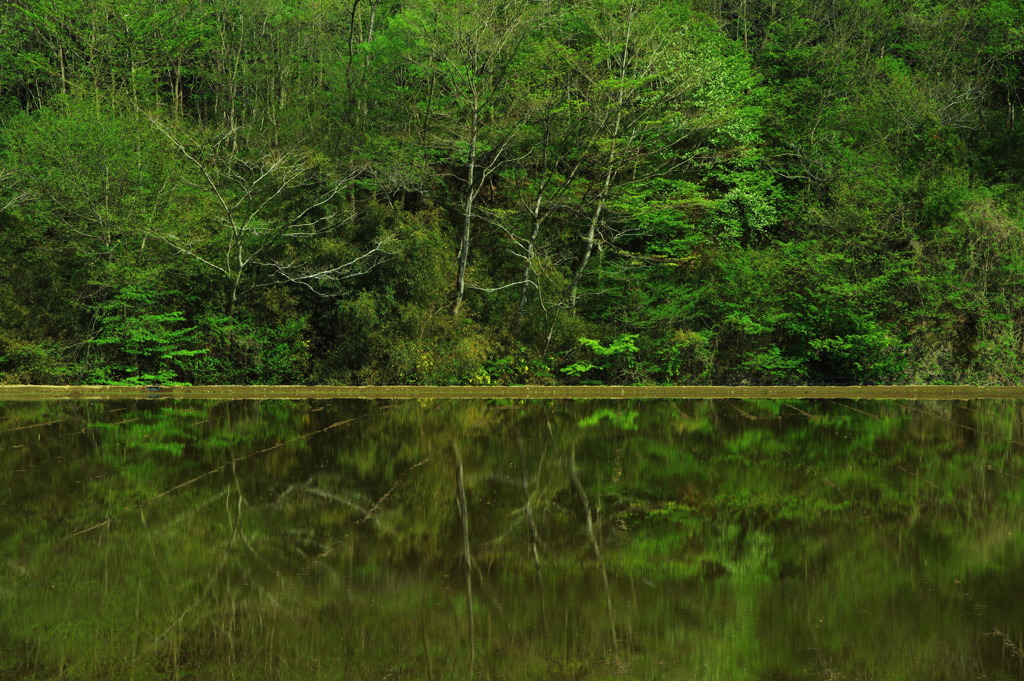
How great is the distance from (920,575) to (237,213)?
70.9ft

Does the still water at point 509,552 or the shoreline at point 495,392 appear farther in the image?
the shoreline at point 495,392

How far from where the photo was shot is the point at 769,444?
15.8 meters

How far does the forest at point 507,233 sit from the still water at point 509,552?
Result: 7.57m

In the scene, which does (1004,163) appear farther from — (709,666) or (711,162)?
(709,666)

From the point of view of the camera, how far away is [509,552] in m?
9.49

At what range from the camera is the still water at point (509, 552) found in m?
6.90

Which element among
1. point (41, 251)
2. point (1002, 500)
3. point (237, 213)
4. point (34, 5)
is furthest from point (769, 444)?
point (34, 5)

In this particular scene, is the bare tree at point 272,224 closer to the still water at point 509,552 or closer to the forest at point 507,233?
the forest at point 507,233

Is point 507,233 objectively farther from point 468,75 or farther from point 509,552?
point 509,552

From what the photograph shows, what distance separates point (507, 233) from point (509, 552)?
65.5 feet

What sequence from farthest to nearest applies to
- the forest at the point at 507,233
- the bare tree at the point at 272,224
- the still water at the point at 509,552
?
1. the bare tree at the point at 272,224
2. the forest at the point at 507,233
3. the still water at the point at 509,552

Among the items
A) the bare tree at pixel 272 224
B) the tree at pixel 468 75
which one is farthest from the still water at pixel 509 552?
the tree at pixel 468 75

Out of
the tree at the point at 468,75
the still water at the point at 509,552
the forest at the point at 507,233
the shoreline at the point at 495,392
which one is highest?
the tree at the point at 468,75

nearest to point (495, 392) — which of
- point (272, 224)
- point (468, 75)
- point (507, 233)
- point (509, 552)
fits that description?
point (507, 233)
